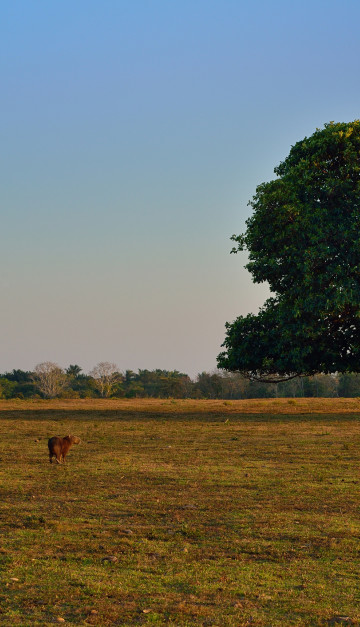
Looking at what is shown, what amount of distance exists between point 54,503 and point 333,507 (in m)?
5.59

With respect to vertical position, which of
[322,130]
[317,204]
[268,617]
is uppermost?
[322,130]

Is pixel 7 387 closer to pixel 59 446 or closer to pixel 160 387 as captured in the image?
pixel 160 387

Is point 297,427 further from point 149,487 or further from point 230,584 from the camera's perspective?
point 230,584

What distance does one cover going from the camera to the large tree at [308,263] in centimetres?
3117

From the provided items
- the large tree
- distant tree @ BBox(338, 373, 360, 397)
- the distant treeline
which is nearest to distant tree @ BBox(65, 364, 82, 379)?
the distant treeline

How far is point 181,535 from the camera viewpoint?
36.3 ft

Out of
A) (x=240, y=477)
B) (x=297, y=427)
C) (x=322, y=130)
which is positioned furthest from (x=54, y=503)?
(x=322, y=130)

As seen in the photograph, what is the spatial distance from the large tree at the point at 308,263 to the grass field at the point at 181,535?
828 cm

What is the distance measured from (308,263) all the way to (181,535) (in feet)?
70.6

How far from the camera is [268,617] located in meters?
7.31

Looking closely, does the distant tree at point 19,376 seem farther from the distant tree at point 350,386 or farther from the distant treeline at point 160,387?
the distant tree at point 350,386

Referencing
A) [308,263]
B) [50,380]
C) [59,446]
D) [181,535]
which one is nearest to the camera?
[181,535]

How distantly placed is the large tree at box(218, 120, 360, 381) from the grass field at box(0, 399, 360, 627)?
27.2ft

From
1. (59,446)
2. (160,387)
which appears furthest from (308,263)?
(160,387)
